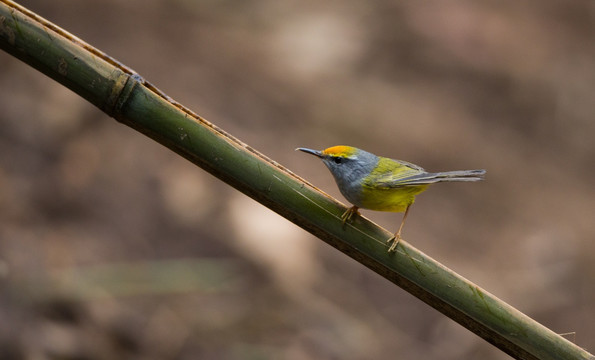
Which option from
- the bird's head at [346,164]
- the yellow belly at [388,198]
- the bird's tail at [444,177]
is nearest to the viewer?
the bird's tail at [444,177]

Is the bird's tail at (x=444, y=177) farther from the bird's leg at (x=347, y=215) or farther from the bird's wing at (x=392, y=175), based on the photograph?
the bird's leg at (x=347, y=215)

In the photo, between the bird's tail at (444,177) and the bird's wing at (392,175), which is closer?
the bird's tail at (444,177)

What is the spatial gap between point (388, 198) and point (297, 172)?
13.2 ft

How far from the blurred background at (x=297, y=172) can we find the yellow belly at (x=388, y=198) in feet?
8.38

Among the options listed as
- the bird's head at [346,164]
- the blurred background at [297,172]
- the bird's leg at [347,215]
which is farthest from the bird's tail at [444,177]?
the blurred background at [297,172]

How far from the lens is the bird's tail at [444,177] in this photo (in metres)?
2.87

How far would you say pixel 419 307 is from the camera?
23.0 feet

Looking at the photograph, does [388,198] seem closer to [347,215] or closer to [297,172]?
[347,215]

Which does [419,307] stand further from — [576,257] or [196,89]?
[196,89]

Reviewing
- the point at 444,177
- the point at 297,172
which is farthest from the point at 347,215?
the point at 297,172

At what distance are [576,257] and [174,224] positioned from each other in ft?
18.4

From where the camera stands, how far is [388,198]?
340cm

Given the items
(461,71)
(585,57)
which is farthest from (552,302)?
(585,57)

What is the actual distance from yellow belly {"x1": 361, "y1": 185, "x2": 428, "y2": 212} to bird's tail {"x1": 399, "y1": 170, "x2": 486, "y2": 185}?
0.28 ft
